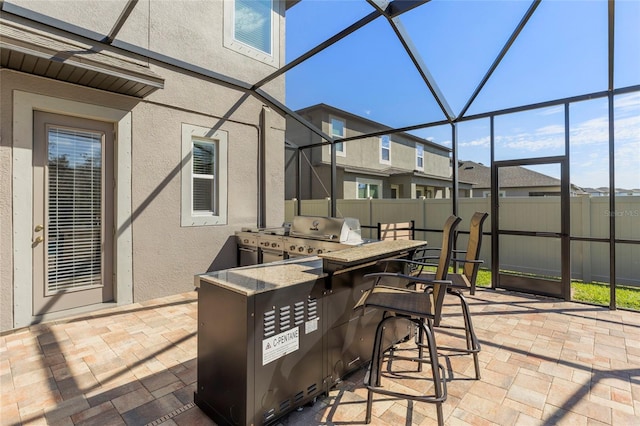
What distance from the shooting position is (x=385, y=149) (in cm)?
1351

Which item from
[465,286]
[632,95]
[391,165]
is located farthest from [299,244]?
[391,165]

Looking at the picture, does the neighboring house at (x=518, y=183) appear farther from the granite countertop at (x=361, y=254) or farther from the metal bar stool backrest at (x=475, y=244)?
the granite countertop at (x=361, y=254)

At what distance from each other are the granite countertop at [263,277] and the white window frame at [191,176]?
2.80 meters

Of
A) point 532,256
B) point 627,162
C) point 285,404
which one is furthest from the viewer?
point 532,256

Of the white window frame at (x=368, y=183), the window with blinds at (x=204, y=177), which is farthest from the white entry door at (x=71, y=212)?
the white window frame at (x=368, y=183)

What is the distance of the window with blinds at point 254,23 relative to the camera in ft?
17.7

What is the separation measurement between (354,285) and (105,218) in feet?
11.1

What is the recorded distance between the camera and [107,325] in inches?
134

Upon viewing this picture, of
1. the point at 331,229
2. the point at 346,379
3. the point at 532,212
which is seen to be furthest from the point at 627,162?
the point at 346,379

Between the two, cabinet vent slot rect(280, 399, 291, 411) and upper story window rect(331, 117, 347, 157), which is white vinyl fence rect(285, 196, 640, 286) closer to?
upper story window rect(331, 117, 347, 157)

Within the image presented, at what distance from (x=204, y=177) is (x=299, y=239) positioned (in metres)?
1.91

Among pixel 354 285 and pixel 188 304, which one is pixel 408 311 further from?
pixel 188 304

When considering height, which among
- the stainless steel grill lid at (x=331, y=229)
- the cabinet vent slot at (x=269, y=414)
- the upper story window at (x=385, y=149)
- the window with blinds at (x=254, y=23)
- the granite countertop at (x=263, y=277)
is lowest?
the cabinet vent slot at (x=269, y=414)

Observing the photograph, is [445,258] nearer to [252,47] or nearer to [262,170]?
[262,170]
